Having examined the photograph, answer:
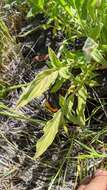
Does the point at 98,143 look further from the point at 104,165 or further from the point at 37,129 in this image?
the point at 37,129

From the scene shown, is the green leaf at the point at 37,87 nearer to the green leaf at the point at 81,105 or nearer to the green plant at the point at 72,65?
the green plant at the point at 72,65

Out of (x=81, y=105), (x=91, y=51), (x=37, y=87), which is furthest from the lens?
(x=81, y=105)

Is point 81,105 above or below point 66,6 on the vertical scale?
below

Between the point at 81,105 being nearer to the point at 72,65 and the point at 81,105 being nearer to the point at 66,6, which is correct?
the point at 72,65

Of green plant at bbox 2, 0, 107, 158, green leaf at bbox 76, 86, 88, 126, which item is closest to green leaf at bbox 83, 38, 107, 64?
green plant at bbox 2, 0, 107, 158

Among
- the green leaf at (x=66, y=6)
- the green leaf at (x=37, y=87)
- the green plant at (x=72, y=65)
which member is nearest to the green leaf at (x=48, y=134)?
the green plant at (x=72, y=65)

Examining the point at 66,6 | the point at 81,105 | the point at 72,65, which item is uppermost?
the point at 66,6

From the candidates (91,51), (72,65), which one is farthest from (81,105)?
(91,51)
